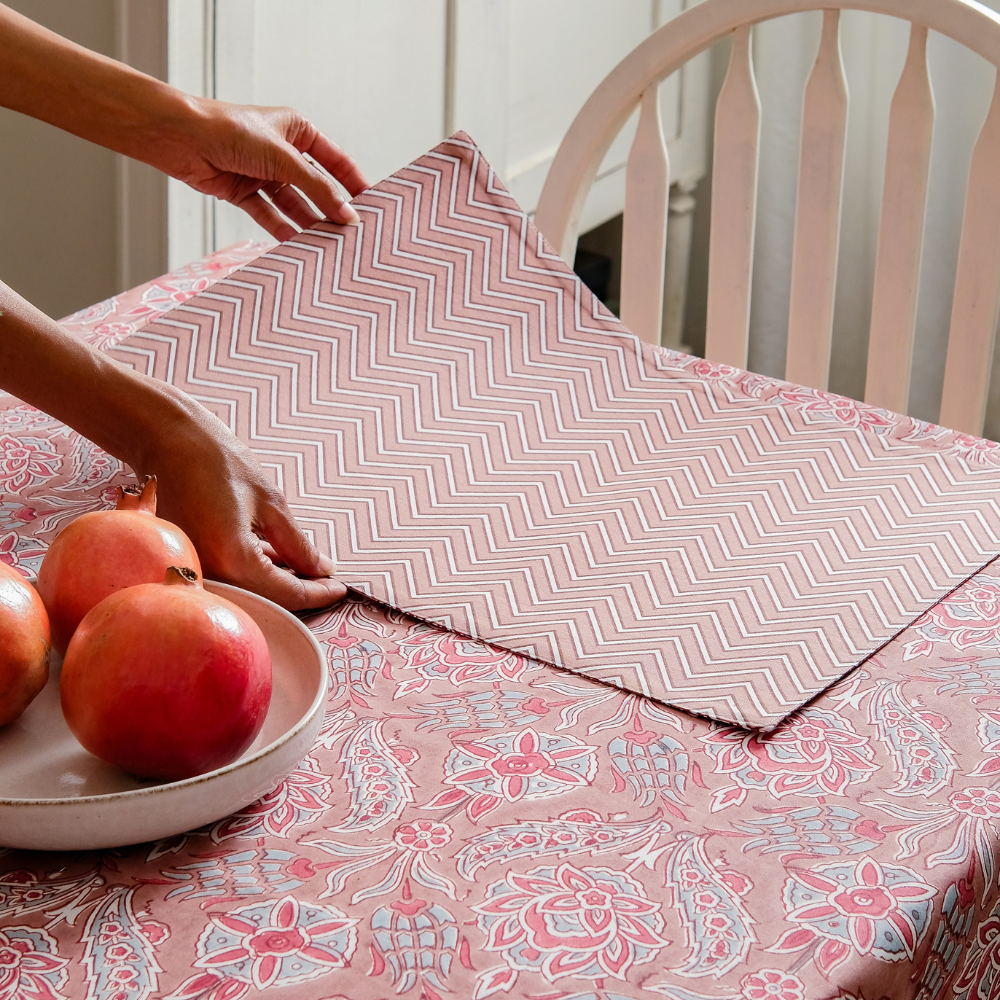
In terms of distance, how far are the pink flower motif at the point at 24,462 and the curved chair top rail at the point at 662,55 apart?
53cm

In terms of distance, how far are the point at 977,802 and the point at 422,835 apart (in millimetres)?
221

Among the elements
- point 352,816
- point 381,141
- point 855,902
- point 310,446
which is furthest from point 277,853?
point 381,141

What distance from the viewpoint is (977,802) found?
1.62ft

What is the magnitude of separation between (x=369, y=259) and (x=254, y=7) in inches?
35.3

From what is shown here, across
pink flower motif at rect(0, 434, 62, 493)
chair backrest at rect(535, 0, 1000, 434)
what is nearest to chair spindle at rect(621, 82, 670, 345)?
chair backrest at rect(535, 0, 1000, 434)

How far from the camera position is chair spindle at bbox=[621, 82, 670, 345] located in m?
1.12

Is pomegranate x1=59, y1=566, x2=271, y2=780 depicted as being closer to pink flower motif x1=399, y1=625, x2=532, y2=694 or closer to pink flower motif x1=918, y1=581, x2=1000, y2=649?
pink flower motif x1=399, y1=625, x2=532, y2=694

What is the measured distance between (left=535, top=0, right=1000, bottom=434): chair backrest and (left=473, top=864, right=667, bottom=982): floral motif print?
73 cm

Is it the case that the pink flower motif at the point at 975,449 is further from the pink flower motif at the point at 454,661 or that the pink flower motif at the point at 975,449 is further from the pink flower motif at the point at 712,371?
the pink flower motif at the point at 454,661

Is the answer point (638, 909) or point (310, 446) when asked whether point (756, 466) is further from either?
point (638, 909)

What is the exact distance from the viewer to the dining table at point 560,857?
0.40 metres

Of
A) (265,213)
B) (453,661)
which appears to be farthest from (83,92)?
(453,661)

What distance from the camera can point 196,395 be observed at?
0.77 m

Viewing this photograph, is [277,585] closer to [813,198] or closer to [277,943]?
[277,943]
